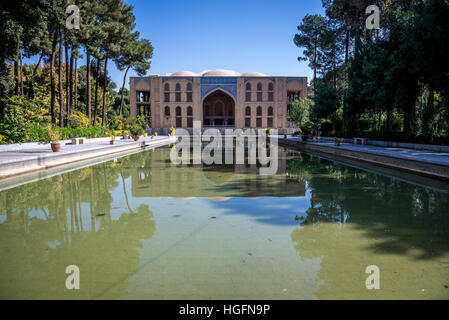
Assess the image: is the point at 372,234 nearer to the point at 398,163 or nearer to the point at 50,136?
the point at 398,163

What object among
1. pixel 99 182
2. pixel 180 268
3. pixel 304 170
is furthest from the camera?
pixel 304 170

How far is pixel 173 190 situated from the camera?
578 centimetres

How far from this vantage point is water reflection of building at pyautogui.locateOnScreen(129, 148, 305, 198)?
5.52 m

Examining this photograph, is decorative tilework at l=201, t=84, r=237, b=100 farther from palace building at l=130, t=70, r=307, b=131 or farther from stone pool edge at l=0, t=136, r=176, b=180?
stone pool edge at l=0, t=136, r=176, b=180

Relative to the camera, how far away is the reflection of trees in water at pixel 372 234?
8.13ft

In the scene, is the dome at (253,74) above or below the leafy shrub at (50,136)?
above

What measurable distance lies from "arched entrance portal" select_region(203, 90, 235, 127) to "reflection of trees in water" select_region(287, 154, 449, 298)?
41.5 metres

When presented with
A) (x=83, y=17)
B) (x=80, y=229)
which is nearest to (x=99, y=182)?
(x=80, y=229)

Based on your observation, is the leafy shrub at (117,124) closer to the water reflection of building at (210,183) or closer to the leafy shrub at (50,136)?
the leafy shrub at (50,136)

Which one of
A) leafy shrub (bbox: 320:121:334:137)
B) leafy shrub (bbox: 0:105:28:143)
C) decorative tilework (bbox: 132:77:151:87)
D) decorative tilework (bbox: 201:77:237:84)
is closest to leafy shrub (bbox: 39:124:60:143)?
leafy shrub (bbox: 0:105:28:143)

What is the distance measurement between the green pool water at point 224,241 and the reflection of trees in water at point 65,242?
12mm

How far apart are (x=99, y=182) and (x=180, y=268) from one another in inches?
185

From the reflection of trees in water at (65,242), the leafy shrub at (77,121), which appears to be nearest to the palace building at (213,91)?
the leafy shrub at (77,121)
